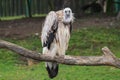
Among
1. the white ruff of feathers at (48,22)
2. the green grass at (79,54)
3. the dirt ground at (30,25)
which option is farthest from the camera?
the dirt ground at (30,25)

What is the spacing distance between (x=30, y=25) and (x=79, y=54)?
3.45 m

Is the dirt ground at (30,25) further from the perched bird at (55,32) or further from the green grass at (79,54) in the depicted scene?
the perched bird at (55,32)

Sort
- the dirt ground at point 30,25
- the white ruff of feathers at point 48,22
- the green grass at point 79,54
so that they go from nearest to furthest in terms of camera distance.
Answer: the white ruff of feathers at point 48,22, the green grass at point 79,54, the dirt ground at point 30,25

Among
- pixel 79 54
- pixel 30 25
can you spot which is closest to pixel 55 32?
pixel 79 54

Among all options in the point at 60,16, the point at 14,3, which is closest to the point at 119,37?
the point at 60,16

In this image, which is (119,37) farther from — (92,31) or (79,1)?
(79,1)

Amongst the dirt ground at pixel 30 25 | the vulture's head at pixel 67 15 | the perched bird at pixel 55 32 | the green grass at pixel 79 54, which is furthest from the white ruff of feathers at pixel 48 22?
the dirt ground at pixel 30 25

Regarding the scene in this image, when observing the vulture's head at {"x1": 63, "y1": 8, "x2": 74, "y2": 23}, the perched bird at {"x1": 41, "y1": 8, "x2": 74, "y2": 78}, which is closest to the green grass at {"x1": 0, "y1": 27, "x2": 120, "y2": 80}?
the perched bird at {"x1": 41, "y1": 8, "x2": 74, "y2": 78}

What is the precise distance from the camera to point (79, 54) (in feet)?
40.0

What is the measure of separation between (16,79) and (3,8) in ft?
55.0

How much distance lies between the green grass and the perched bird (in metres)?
2.10

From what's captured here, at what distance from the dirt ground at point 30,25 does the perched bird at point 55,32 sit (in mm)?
6292

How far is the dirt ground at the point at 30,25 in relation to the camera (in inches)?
563

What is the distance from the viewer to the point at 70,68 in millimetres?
11023
